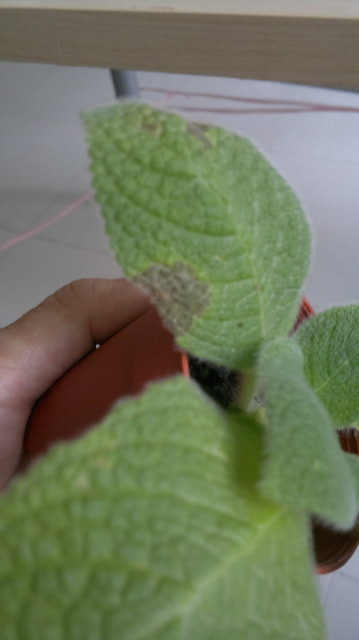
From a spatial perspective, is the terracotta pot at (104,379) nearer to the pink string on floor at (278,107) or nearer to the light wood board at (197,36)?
the light wood board at (197,36)

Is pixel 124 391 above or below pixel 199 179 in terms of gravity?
below

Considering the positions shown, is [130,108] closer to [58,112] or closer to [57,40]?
[57,40]

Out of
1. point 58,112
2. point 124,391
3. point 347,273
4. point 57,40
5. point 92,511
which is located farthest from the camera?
point 58,112

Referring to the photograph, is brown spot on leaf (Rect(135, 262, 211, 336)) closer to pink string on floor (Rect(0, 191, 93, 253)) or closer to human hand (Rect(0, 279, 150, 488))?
human hand (Rect(0, 279, 150, 488))

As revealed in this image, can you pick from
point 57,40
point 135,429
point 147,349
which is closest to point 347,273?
point 57,40

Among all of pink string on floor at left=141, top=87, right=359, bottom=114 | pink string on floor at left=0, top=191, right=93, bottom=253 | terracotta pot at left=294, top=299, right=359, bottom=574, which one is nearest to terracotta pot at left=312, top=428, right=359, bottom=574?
terracotta pot at left=294, top=299, right=359, bottom=574

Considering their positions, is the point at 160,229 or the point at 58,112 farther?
the point at 58,112
